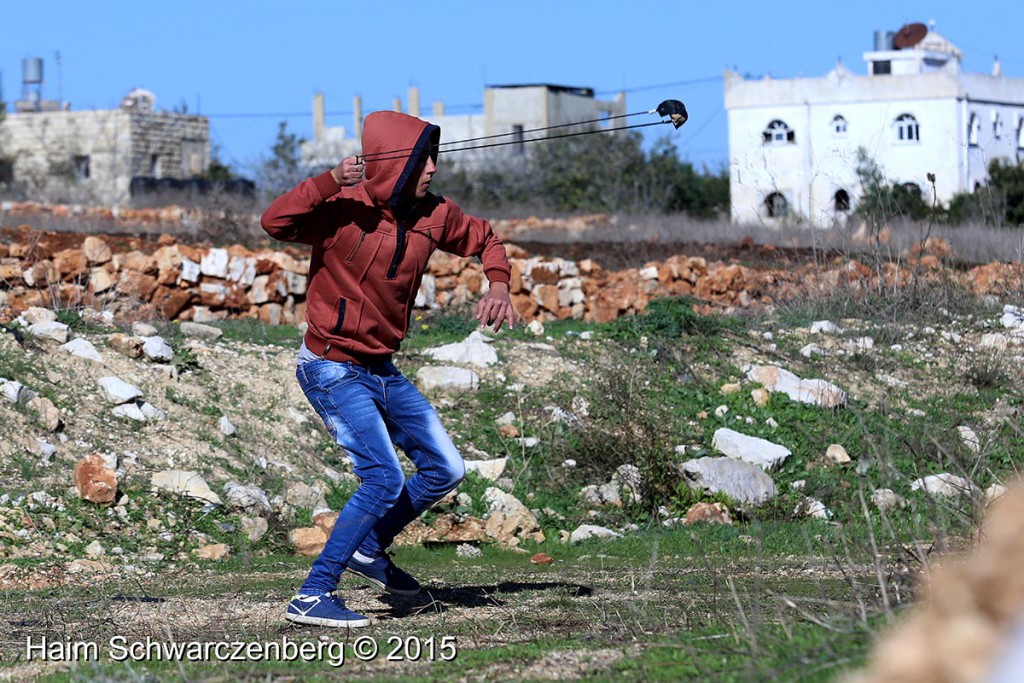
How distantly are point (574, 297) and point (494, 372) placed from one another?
19.7ft

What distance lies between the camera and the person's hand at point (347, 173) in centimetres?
595

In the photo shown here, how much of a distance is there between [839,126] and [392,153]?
51049 mm

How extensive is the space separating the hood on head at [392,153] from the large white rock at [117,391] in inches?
192

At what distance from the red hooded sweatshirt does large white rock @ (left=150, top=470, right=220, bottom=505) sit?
356cm

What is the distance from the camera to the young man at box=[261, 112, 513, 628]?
237 inches

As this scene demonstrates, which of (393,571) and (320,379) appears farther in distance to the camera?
(393,571)

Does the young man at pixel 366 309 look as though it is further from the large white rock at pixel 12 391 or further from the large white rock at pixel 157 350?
the large white rock at pixel 157 350

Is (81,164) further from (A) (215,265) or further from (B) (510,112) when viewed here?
(A) (215,265)

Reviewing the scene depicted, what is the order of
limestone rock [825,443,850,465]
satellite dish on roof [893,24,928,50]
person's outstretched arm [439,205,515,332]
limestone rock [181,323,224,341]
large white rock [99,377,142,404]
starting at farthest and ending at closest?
satellite dish on roof [893,24,928,50] < limestone rock [181,323,224,341] < limestone rock [825,443,850,465] < large white rock [99,377,142,404] < person's outstretched arm [439,205,515,332]

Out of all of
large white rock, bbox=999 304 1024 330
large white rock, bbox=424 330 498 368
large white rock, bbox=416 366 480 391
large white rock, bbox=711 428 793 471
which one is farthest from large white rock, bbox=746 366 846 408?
large white rock, bbox=416 366 480 391

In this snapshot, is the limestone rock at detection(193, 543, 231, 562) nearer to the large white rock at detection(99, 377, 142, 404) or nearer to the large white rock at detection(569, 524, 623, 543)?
the large white rock at detection(99, 377, 142, 404)

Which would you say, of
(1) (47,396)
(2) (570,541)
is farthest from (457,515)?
(1) (47,396)

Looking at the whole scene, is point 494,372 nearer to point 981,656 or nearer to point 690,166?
point 981,656

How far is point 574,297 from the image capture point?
17922 millimetres
